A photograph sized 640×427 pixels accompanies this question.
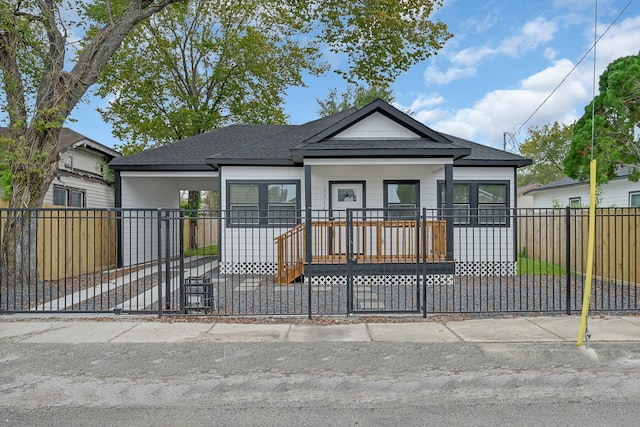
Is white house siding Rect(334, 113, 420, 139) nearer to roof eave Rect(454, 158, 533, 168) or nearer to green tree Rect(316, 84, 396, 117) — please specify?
roof eave Rect(454, 158, 533, 168)

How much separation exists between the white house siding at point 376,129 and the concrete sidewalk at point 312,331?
6.35m

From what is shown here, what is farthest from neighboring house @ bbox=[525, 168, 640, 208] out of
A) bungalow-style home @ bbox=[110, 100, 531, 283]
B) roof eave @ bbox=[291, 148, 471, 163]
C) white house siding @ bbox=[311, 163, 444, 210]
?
roof eave @ bbox=[291, 148, 471, 163]

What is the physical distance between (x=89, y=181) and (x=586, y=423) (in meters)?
15.9

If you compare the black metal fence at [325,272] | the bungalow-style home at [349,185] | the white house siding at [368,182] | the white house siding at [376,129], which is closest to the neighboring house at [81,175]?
the bungalow-style home at [349,185]

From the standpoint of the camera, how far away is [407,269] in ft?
34.4

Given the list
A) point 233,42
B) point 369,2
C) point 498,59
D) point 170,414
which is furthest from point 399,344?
point 233,42

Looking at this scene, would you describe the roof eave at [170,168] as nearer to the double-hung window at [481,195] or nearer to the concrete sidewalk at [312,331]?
the concrete sidewalk at [312,331]

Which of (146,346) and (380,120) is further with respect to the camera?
(380,120)

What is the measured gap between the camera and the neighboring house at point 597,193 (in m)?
14.8

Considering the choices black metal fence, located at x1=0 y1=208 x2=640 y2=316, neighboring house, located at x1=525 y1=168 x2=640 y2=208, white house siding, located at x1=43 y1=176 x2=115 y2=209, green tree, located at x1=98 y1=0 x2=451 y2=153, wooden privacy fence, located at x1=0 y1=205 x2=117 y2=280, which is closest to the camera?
black metal fence, located at x1=0 y1=208 x2=640 y2=316

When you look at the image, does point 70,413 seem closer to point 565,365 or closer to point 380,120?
point 565,365

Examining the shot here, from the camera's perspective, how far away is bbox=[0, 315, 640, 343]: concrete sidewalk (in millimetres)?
5844

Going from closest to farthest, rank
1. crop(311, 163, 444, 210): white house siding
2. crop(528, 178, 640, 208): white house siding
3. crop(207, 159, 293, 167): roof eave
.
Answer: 1. crop(207, 159, 293, 167): roof eave
2. crop(311, 163, 444, 210): white house siding
3. crop(528, 178, 640, 208): white house siding

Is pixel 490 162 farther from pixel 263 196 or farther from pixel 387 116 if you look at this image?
pixel 263 196
